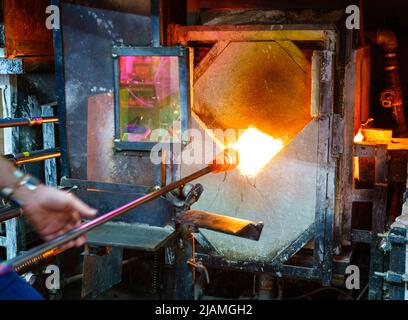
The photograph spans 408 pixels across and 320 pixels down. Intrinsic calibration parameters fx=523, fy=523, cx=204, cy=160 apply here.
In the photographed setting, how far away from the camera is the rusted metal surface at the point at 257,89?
229 inches

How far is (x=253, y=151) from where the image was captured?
592cm

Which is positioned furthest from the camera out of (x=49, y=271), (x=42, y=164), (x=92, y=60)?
(x=42, y=164)

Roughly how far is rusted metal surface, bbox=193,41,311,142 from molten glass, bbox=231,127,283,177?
15cm

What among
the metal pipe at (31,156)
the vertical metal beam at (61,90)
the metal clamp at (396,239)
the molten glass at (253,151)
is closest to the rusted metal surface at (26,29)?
the vertical metal beam at (61,90)

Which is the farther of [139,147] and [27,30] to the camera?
[27,30]

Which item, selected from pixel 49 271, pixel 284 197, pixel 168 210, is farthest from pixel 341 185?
pixel 49 271

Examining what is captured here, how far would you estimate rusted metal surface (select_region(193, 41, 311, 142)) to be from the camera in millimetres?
5816

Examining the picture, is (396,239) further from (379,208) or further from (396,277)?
(379,208)

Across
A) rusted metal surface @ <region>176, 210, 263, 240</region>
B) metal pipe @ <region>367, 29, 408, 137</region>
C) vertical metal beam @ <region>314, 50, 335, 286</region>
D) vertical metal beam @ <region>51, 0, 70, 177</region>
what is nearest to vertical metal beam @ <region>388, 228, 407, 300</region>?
rusted metal surface @ <region>176, 210, 263, 240</region>

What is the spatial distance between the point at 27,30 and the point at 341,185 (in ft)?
14.5

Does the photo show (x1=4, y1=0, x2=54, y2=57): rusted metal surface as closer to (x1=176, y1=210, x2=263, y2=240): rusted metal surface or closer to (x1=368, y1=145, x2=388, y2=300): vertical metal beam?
(x1=176, y1=210, x2=263, y2=240): rusted metal surface

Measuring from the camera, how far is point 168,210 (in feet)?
17.8

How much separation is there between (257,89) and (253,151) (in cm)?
72

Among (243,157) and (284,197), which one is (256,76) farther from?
(284,197)
